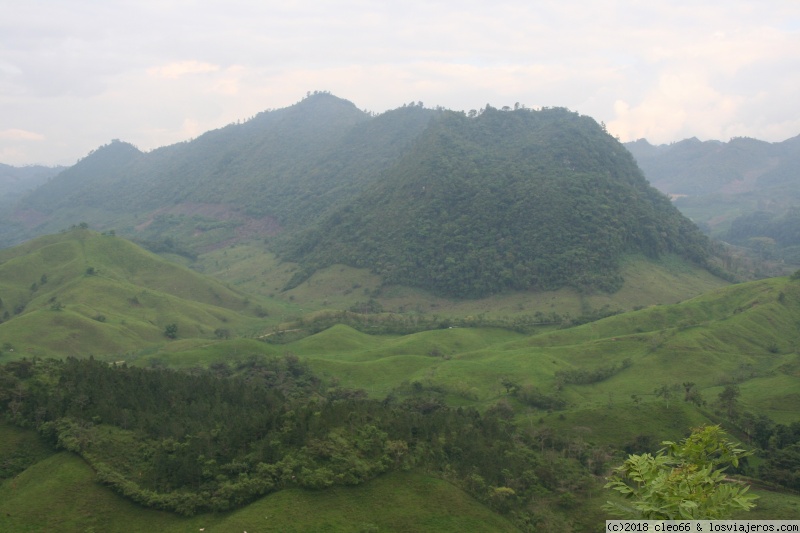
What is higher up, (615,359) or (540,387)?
(540,387)

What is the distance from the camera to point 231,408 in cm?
4403

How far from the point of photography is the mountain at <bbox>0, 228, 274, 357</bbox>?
84625mm

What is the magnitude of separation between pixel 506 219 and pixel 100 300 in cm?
8798

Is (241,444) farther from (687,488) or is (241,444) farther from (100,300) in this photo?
(100,300)

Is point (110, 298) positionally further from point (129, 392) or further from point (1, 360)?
point (129, 392)

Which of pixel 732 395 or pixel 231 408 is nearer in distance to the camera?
pixel 231 408

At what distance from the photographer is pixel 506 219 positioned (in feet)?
474

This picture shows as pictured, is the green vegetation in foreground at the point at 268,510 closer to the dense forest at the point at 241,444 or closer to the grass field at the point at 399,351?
the grass field at the point at 399,351

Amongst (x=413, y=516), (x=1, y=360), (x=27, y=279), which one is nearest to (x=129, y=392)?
(x=413, y=516)

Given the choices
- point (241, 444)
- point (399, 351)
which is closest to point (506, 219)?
point (399, 351)

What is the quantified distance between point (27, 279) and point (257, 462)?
340ft

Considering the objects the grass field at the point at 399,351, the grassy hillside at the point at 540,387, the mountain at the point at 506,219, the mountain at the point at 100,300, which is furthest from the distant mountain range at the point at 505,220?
the mountain at the point at 100,300

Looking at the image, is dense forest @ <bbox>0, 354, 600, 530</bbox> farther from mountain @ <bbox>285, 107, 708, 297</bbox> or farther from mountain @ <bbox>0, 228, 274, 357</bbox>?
mountain @ <bbox>285, 107, 708, 297</bbox>

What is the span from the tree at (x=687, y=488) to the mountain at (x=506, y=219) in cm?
11497
